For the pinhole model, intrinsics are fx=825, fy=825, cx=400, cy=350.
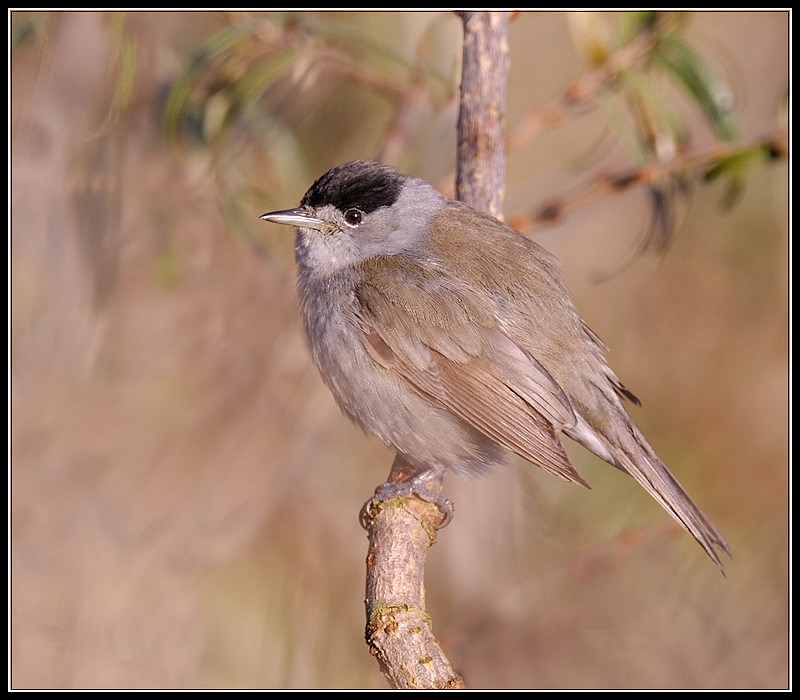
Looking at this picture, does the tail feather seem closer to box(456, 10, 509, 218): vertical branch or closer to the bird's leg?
the bird's leg

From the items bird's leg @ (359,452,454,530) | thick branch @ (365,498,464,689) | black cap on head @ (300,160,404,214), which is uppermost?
black cap on head @ (300,160,404,214)

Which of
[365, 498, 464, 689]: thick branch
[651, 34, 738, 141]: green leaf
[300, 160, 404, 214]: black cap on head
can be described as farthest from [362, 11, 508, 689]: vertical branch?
[651, 34, 738, 141]: green leaf

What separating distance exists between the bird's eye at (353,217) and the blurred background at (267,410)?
1146 mm

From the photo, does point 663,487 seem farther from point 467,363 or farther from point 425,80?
point 425,80

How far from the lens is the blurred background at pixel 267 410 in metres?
4.61

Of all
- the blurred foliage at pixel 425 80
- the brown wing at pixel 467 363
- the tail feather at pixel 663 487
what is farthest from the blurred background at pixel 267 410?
the brown wing at pixel 467 363

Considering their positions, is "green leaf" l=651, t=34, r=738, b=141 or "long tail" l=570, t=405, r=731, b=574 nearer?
"long tail" l=570, t=405, r=731, b=574

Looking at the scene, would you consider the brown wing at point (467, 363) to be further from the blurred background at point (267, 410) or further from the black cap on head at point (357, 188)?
the blurred background at point (267, 410)

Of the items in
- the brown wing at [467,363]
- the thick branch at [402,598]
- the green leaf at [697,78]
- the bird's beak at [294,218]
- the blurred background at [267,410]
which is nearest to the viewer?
the thick branch at [402,598]

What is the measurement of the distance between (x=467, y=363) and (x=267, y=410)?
2110 mm

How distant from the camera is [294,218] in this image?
382cm

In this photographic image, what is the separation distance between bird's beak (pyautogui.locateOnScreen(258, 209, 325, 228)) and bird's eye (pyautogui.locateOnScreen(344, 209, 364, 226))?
0.38 ft

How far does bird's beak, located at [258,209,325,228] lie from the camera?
12.4ft

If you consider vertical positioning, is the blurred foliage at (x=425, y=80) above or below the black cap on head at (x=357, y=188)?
above
